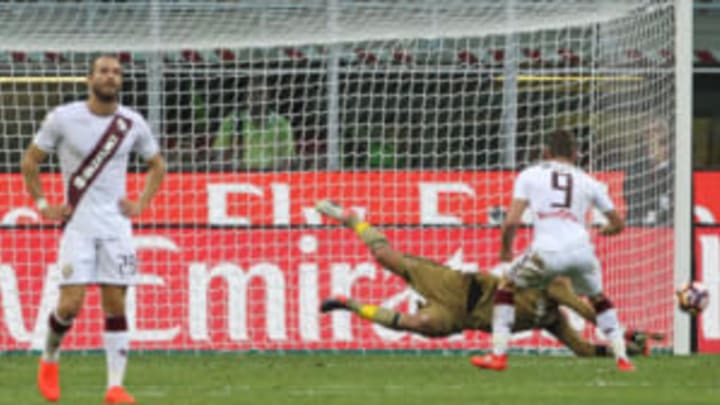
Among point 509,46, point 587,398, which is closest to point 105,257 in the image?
point 587,398

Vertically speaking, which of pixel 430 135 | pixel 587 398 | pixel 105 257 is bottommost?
pixel 587 398

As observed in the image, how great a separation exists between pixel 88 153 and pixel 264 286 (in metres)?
6.38

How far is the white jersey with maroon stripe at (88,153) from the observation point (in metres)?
11.4

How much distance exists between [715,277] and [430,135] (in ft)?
8.94

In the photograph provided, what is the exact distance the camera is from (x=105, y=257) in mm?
11453

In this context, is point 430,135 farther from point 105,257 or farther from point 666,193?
point 105,257

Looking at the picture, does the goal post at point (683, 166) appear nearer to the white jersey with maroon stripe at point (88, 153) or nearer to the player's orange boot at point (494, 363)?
the player's orange boot at point (494, 363)

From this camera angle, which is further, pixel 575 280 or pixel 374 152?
pixel 374 152

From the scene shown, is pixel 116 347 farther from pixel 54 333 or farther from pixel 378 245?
pixel 378 245

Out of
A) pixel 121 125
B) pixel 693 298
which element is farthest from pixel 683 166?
pixel 121 125

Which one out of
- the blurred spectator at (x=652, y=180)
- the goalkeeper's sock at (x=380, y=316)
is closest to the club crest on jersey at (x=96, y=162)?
the goalkeeper's sock at (x=380, y=316)

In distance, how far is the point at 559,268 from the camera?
1412 centimetres

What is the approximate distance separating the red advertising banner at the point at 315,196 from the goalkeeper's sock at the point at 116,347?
601cm

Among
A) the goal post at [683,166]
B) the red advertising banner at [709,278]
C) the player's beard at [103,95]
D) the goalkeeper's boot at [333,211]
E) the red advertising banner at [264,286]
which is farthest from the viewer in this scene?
the red advertising banner at [709,278]
